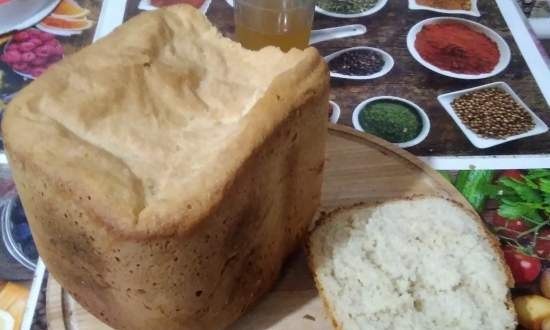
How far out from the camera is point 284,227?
1308 millimetres

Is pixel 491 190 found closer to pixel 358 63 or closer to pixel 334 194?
pixel 334 194

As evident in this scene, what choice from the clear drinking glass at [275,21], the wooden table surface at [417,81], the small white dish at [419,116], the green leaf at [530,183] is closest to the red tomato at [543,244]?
the green leaf at [530,183]

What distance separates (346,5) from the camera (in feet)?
7.37

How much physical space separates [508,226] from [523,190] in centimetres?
13

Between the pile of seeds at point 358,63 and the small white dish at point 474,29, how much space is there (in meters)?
0.12

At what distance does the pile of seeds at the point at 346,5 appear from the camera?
2.23 m

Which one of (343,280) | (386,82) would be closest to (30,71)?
(386,82)

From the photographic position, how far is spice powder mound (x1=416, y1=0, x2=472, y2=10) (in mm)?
2271

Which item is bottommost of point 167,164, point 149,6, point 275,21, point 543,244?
point 543,244

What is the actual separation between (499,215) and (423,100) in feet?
1.54

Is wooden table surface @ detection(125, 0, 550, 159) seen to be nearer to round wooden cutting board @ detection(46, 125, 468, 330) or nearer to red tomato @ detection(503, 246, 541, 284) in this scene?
round wooden cutting board @ detection(46, 125, 468, 330)

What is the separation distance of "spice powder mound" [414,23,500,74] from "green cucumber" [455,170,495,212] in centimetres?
45

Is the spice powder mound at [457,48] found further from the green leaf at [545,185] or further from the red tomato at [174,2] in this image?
the red tomato at [174,2]

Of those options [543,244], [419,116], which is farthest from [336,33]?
[543,244]
